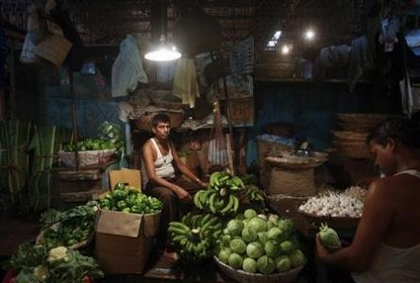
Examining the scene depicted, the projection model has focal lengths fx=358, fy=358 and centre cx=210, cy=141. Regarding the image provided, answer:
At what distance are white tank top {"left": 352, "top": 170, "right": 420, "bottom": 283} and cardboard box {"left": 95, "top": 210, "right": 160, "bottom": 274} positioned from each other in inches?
94.4

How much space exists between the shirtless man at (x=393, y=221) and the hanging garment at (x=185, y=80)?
3992 millimetres

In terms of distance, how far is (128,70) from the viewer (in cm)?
605

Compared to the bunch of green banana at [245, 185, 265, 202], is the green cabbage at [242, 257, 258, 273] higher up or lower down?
lower down

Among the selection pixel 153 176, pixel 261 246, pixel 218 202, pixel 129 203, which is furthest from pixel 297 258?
pixel 153 176

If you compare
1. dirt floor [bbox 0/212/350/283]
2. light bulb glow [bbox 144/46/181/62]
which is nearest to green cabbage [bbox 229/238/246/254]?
dirt floor [bbox 0/212/350/283]

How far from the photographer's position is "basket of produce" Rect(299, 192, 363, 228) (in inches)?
139

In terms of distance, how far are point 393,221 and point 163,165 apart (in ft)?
13.0

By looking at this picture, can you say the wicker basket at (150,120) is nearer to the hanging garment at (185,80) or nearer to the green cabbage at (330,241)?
the hanging garment at (185,80)

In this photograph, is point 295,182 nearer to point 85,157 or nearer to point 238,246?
point 238,246

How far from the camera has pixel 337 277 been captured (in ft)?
13.3

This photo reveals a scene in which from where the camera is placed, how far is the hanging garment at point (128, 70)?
6047 millimetres

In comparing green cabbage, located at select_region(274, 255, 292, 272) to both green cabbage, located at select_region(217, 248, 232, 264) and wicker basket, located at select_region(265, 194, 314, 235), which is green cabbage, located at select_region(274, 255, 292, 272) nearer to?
wicker basket, located at select_region(265, 194, 314, 235)

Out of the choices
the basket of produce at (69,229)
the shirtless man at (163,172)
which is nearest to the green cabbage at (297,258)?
the shirtless man at (163,172)

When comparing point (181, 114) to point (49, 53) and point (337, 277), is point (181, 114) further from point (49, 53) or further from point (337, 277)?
point (337, 277)
